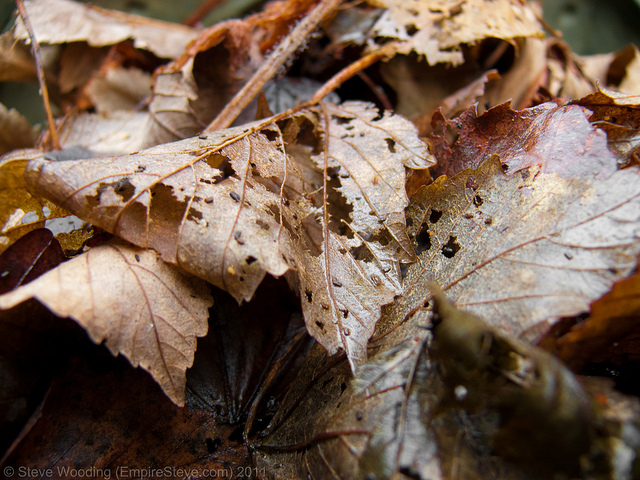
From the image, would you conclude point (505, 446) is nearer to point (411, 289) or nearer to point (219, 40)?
point (411, 289)

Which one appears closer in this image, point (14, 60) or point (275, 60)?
point (275, 60)

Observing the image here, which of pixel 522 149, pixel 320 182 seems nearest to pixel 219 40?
pixel 320 182

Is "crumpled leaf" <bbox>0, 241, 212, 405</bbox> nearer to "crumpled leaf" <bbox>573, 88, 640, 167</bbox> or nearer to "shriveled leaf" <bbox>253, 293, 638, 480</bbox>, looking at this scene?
"shriveled leaf" <bbox>253, 293, 638, 480</bbox>

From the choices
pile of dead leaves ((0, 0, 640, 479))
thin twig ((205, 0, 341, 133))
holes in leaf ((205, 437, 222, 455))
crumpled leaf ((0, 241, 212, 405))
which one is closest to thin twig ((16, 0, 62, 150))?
pile of dead leaves ((0, 0, 640, 479))

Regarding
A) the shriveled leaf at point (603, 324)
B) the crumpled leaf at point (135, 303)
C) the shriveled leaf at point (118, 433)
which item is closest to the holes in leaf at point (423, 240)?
A: the shriveled leaf at point (603, 324)

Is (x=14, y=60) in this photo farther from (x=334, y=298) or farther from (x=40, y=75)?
(x=334, y=298)

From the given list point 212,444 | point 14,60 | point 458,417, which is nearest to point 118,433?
point 212,444
